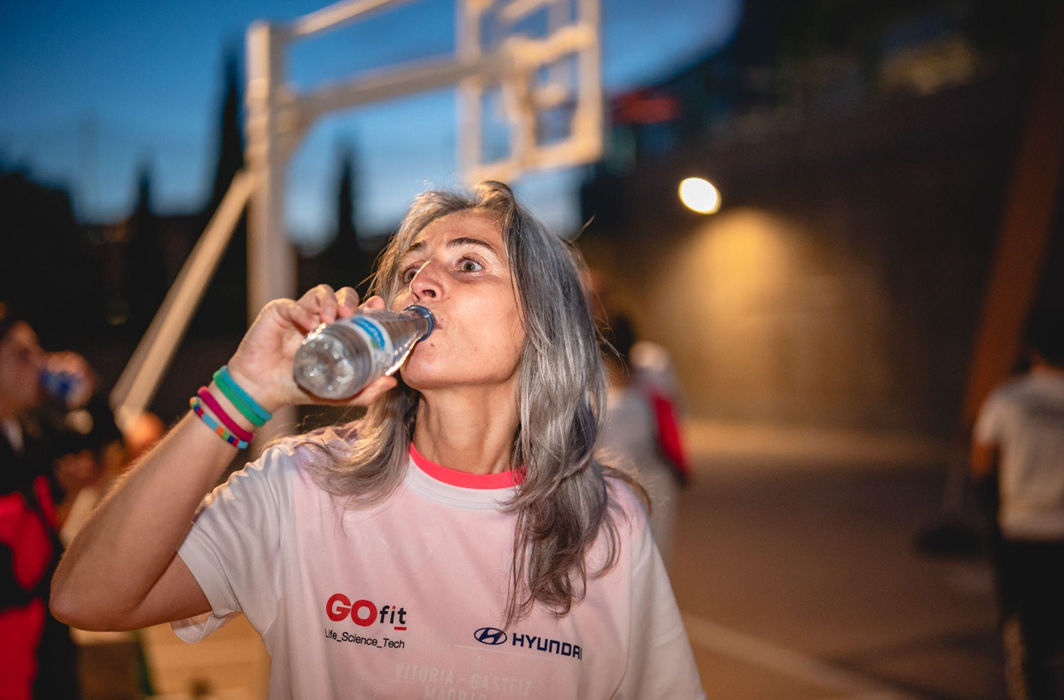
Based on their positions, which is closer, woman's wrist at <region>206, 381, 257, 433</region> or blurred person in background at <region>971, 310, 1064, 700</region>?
woman's wrist at <region>206, 381, 257, 433</region>

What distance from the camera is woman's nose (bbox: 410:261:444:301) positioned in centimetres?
159

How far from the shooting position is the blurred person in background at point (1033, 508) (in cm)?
371

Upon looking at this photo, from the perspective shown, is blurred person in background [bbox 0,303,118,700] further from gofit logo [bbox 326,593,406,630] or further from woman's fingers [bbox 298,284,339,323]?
woman's fingers [bbox 298,284,339,323]

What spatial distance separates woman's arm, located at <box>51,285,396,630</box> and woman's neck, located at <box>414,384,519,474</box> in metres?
0.38

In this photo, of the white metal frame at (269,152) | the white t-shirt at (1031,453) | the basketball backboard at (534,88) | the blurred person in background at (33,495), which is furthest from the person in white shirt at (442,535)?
the basketball backboard at (534,88)

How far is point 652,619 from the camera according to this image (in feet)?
5.05

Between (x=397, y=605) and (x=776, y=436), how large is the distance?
57.6ft

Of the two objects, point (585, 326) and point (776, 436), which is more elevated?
point (585, 326)

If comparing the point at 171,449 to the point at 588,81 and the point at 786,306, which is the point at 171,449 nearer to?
the point at 588,81

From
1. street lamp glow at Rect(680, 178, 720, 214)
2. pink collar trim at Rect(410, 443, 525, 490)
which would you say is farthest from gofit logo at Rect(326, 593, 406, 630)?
street lamp glow at Rect(680, 178, 720, 214)

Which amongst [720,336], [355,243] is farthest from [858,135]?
[355,243]

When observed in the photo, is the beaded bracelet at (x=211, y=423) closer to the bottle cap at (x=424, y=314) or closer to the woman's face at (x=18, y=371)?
the bottle cap at (x=424, y=314)

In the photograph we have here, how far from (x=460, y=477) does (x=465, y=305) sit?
1.12 feet

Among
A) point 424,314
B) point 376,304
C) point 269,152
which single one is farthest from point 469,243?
point 269,152
